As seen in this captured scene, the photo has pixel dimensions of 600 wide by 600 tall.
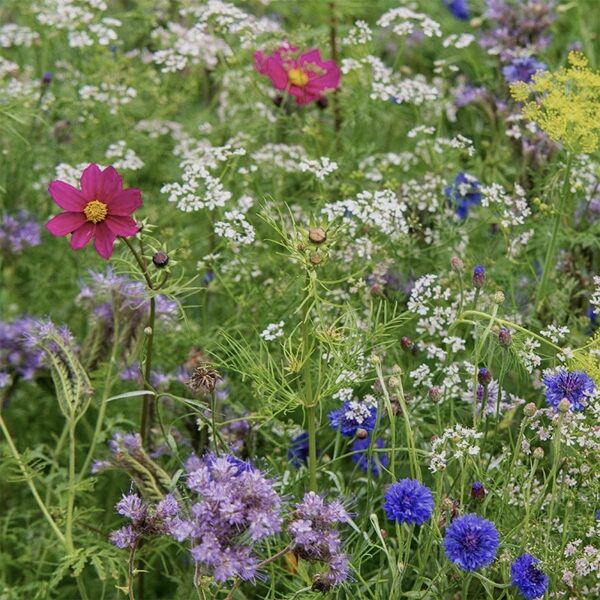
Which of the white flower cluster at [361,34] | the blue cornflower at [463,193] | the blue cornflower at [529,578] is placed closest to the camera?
the blue cornflower at [529,578]

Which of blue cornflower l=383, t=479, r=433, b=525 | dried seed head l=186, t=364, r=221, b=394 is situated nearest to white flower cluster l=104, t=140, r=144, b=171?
dried seed head l=186, t=364, r=221, b=394

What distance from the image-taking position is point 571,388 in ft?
7.02

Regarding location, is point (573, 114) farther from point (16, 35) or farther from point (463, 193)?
point (16, 35)

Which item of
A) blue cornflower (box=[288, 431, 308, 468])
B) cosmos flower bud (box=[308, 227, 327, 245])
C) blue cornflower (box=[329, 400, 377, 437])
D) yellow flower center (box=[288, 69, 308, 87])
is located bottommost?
blue cornflower (box=[288, 431, 308, 468])

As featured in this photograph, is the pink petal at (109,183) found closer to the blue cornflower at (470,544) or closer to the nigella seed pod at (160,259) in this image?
the nigella seed pod at (160,259)

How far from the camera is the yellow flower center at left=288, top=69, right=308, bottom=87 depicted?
122 inches


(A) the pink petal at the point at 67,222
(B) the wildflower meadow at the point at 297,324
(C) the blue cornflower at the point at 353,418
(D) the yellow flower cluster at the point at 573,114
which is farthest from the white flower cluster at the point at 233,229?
(D) the yellow flower cluster at the point at 573,114

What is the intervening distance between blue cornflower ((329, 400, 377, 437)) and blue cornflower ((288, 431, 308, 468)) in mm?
220

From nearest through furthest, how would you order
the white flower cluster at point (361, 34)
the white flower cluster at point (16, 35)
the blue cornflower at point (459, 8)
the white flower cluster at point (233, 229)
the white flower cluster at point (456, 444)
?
the white flower cluster at point (456, 444), the white flower cluster at point (233, 229), the white flower cluster at point (361, 34), the white flower cluster at point (16, 35), the blue cornflower at point (459, 8)

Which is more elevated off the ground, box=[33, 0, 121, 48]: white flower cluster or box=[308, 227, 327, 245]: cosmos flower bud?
box=[308, 227, 327, 245]: cosmos flower bud

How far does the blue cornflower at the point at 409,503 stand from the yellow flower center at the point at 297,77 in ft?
4.67

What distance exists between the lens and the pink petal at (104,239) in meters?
2.39

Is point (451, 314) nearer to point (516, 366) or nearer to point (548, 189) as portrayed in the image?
point (516, 366)

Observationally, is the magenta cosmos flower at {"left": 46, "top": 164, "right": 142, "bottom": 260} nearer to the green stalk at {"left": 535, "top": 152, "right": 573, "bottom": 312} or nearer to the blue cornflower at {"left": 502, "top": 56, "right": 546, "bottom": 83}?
the green stalk at {"left": 535, "top": 152, "right": 573, "bottom": 312}
